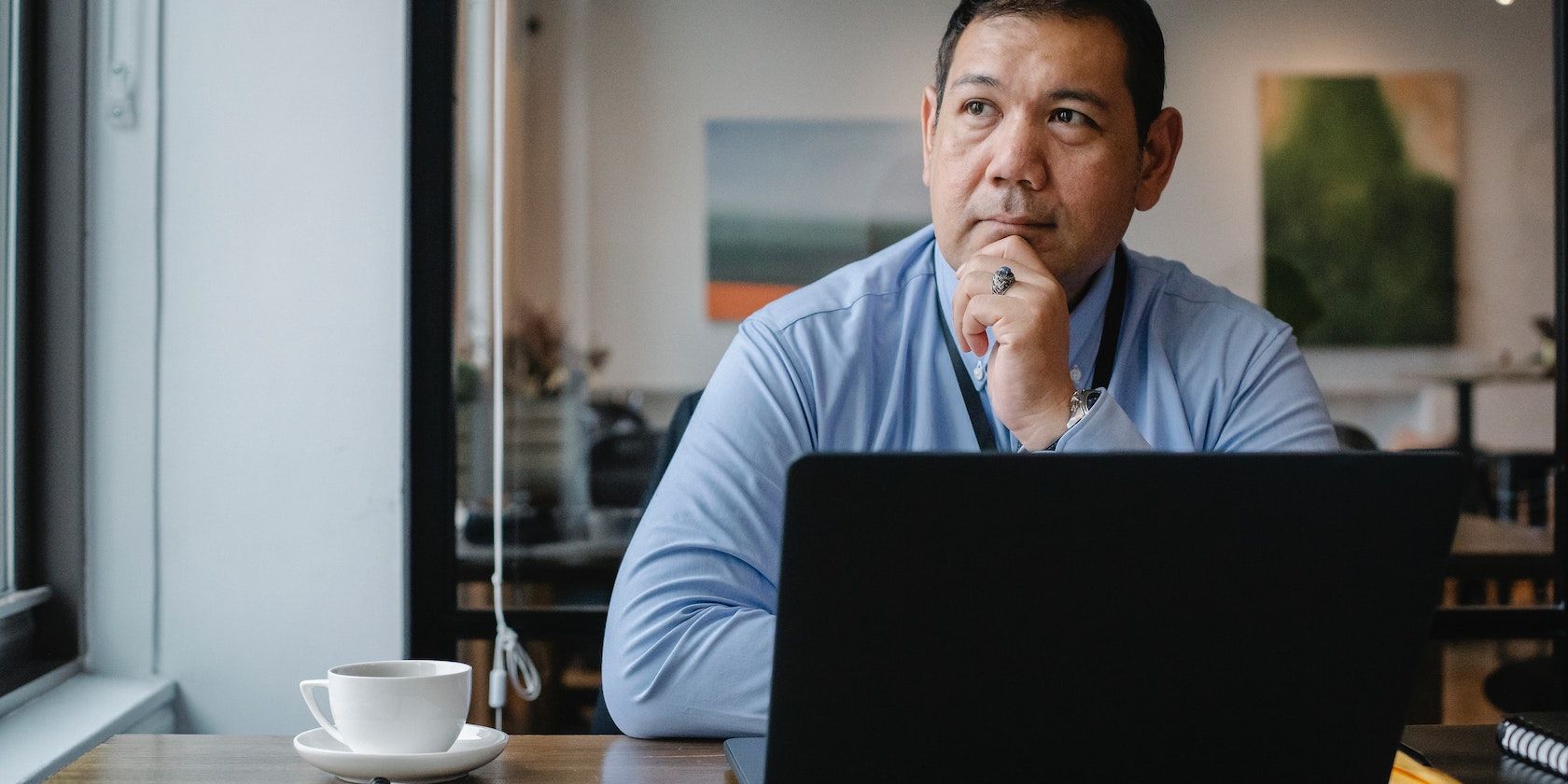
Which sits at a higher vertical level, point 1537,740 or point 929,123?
point 929,123

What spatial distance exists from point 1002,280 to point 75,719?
1423mm

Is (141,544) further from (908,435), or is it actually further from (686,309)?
(908,435)

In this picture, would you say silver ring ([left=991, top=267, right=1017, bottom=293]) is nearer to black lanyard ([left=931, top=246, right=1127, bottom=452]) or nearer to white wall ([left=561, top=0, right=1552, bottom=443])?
black lanyard ([left=931, top=246, right=1127, bottom=452])

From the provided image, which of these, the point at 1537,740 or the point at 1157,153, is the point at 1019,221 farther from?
the point at 1537,740

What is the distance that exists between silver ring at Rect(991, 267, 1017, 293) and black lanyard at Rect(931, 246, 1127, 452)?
14cm

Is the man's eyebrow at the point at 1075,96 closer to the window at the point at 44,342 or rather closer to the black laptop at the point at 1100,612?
the black laptop at the point at 1100,612

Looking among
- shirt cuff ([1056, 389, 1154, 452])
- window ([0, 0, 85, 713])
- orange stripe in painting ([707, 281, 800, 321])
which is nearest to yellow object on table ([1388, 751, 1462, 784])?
shirt cuff ([1056, 389, 1154, 452])

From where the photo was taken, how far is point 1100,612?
0.66m

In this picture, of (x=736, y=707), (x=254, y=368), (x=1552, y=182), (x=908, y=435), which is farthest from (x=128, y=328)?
(x=1552, y=182)

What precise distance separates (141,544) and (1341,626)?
1.97 meters

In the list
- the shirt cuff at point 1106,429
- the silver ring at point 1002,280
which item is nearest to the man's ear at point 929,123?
the silver ring at point 1002,280

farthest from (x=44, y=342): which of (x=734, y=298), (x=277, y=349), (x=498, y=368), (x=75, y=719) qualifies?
(x=734, y=298)

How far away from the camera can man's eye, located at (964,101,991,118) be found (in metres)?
1.46

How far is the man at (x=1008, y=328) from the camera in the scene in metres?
1.31
